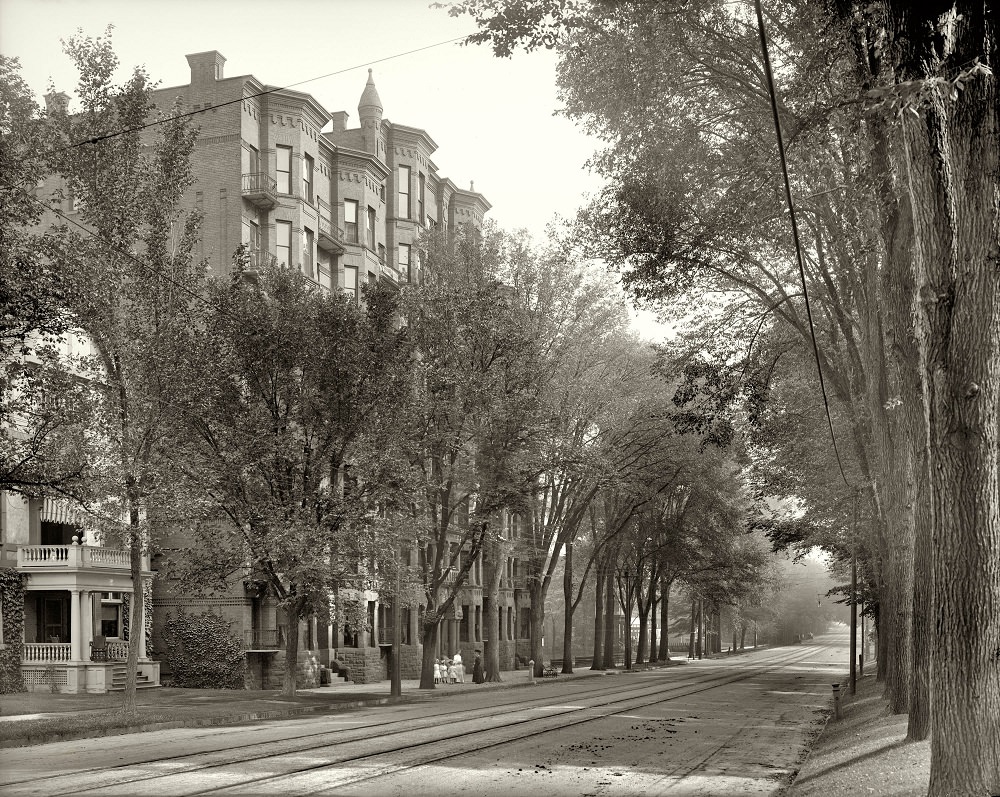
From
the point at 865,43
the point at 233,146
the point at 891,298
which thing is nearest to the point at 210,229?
the point at 233,146

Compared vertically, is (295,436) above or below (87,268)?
below

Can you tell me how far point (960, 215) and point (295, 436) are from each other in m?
20.9

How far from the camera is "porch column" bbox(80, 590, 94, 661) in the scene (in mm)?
35438

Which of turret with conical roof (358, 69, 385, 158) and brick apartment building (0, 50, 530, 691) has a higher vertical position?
turret with conical roof (358, 69, 385, 158)

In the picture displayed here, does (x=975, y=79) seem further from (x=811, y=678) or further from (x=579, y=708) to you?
(x=811, y=678)

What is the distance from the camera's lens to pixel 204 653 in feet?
129

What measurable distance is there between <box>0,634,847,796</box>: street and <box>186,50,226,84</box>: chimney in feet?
92.5

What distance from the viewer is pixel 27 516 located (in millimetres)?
37125

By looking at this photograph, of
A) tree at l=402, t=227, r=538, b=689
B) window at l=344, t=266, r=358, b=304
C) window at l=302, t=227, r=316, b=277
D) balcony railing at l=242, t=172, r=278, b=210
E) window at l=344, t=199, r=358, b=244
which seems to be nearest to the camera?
tree at l=402, t=227, r=538, b=689

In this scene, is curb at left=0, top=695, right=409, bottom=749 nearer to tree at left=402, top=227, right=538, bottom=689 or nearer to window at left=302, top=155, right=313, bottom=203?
tree at left=402, top=227, right=538, bottom=689

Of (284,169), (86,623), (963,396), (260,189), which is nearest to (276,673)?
(86,623)

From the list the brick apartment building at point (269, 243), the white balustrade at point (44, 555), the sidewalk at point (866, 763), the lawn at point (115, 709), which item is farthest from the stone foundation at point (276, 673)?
the sidewalk at point (866, 763)

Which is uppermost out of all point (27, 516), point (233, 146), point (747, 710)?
point (233, 146)

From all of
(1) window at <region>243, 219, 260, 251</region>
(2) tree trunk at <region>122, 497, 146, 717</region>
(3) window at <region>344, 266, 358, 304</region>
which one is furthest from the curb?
(3) window at <region>344, 266, 358, 304</region>
